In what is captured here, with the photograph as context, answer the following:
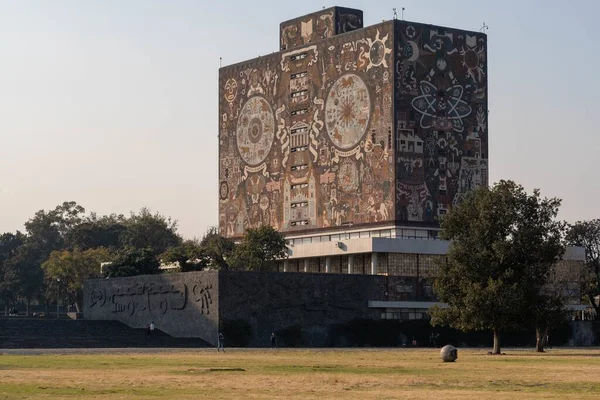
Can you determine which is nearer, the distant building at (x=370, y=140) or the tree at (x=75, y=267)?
the distant building at (x=370, y=140)

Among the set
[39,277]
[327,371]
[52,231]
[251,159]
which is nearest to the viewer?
[327,371]

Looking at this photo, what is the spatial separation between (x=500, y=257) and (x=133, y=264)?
51834 millimetres

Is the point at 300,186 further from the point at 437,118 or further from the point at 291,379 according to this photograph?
the point at 291,379

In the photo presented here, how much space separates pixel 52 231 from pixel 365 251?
86.5 meters

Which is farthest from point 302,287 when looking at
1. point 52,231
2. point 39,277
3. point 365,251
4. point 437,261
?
point 52,231

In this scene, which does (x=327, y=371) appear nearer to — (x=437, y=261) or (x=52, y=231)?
(x=437, y=261)

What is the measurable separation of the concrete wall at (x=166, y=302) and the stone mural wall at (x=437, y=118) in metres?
19.3

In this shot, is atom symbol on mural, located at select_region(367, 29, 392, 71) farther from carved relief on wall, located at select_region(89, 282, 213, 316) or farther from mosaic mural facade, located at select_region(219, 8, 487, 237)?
→ carved relief on wall, located at select_region(89, 282, 213, 316)

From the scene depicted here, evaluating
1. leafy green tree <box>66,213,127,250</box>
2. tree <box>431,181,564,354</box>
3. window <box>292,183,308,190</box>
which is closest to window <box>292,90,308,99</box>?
window <box>292,183,308,190</box>

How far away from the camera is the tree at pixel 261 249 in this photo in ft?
358

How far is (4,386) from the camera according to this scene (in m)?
37.7

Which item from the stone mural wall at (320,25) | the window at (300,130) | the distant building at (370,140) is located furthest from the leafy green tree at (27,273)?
the window at (300,130)

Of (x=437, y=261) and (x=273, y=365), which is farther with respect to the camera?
(x=437, y=261)

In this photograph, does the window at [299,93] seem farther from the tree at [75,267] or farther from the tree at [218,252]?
the tree at [75,267]
